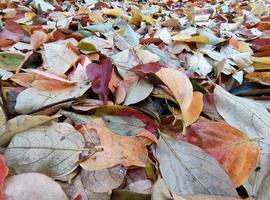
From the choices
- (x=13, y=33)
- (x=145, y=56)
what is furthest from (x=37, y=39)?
(x=145, y=56)

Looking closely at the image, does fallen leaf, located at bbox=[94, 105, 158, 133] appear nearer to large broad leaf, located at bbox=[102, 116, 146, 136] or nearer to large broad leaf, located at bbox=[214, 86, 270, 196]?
large broad leaf, located at bbox=[102, 116, 146, 136]

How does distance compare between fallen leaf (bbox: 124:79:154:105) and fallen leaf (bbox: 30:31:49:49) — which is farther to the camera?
fallen leaf (bbox: 30:31:49:49)

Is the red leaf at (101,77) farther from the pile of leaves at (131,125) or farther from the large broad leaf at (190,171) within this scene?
the large broad leaf at (190,171)

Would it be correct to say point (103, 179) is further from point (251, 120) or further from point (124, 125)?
point (251, 120)

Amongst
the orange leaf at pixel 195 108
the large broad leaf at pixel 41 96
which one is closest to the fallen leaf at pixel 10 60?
the large broad leaf at pixel 41 96

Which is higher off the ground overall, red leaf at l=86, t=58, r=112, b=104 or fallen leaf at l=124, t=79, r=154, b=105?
red leaf at l=86, t=58, r=112, b=104

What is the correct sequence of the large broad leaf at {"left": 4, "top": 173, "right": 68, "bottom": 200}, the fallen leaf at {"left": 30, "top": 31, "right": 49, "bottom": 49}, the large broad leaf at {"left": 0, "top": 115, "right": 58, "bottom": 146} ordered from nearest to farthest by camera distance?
the large broad leaf at {"left": 4, "top": 173, "right": 68, "bottom": 200}
the large broad leaf at {"left": 0, "top": 115, "right": 58, "bottom": 146}
the fallen leaf at {"left": 30, "top": 31, "right": 49, "bottom": 49}

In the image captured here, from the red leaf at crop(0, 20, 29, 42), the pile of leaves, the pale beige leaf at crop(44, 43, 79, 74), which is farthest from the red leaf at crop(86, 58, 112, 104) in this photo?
the red leaf at crop(0, 20, 29, 42)
